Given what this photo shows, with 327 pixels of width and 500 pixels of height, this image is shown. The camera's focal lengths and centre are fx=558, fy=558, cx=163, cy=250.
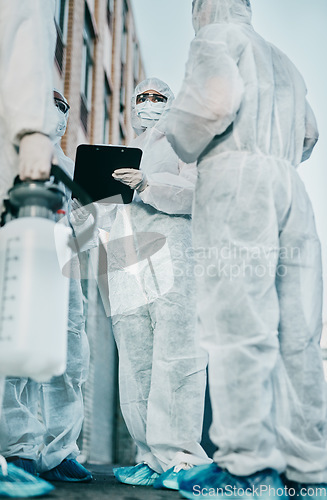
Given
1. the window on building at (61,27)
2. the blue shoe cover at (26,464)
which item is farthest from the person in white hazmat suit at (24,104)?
the window on building at (61,27)

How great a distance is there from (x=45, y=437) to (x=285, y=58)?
190 centimetres

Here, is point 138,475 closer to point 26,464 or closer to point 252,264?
point 26,464

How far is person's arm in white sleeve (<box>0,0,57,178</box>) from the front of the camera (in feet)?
5.48

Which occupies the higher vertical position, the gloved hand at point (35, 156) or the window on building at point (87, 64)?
the window on building at point (87, 64)

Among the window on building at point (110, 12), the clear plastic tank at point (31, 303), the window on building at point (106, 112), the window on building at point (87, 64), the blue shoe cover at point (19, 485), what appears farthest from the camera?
the window on building at point (110, 12)

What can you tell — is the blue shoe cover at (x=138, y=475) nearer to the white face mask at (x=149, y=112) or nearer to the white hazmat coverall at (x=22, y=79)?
the white hazmat coverall at (x=22, y=79)

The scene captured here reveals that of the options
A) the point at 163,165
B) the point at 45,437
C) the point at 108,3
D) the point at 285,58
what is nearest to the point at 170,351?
the point at 45,437

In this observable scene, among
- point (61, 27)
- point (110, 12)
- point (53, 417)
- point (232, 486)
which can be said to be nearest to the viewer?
point (232, 486)

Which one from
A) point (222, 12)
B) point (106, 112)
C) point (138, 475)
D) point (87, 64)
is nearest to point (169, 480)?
point (138, 475)

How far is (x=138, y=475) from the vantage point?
7.68ft

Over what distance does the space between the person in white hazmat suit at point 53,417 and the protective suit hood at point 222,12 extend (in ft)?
2.54

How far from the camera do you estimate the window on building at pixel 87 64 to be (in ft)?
27.0

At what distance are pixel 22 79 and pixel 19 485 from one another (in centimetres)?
124

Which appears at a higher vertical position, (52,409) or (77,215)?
(77,215)
